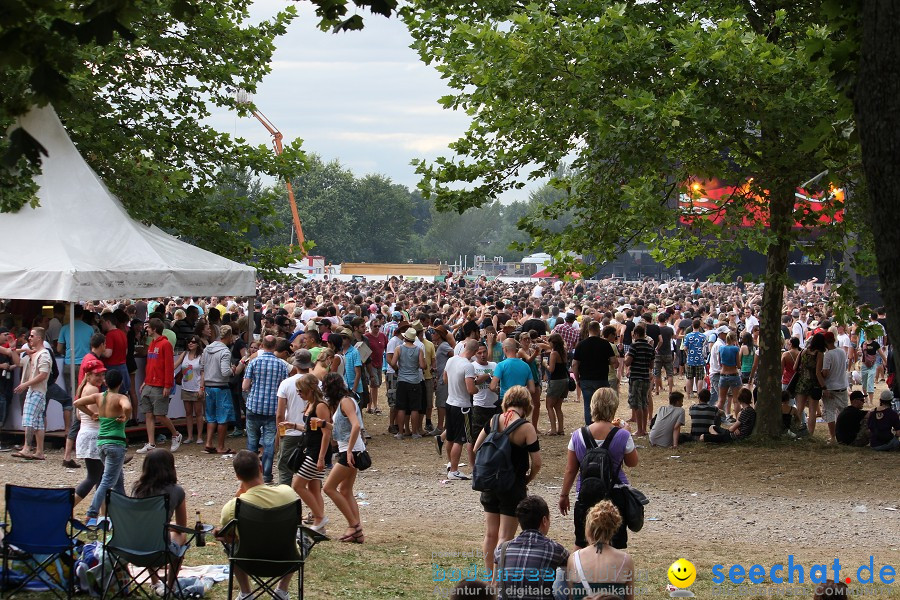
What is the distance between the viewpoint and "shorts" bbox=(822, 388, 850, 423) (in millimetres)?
14664

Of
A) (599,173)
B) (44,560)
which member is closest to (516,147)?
(599,173)

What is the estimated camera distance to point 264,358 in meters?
11.0

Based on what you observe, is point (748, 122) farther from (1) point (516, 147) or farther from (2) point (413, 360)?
(2) point (413, 360)

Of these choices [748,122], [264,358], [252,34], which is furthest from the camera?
[252,34]

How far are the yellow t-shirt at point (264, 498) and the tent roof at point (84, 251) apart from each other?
252 inches

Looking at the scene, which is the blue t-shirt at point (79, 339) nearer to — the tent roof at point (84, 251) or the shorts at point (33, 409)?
the shorts at point (33, 409)

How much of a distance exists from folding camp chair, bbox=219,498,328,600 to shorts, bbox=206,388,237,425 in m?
6.73

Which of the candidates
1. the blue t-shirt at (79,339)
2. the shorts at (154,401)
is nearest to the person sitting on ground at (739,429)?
the shorts at (154,401)

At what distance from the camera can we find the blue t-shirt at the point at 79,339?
13.3 metres

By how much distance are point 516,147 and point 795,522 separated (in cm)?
590

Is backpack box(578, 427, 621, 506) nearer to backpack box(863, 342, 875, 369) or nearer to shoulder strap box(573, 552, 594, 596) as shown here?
shoulder strap box(573, 552, 594, 596)

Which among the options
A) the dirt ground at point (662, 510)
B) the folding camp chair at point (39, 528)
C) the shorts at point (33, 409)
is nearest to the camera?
the folding camp chair at point (39, 528)

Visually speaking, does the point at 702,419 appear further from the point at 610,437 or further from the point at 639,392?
the point at 610,437

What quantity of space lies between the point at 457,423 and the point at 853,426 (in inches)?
233
